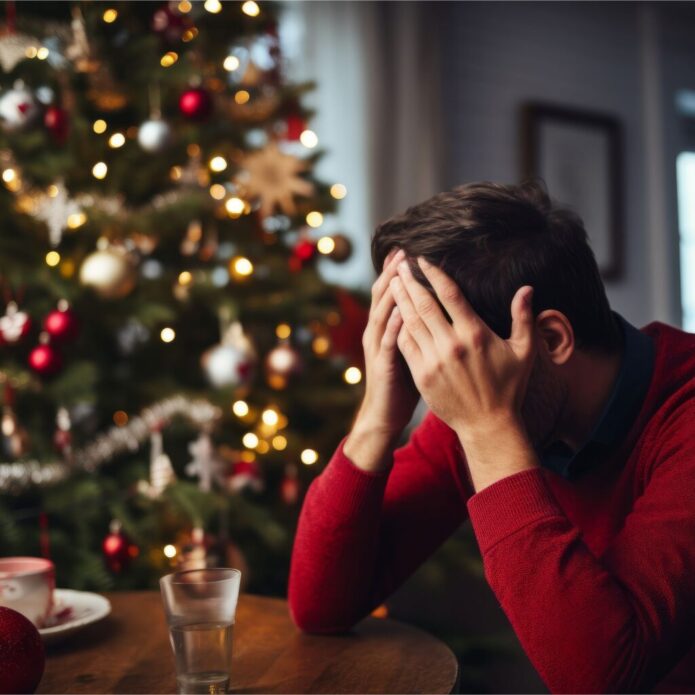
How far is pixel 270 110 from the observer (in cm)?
212

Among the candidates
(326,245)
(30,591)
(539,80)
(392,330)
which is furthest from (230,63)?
(539,80)

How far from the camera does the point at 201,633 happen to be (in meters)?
0.77

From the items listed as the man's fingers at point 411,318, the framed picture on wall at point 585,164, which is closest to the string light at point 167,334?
the man's fingers at point 411,318

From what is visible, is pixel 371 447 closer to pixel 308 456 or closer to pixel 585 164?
pixel 308 456

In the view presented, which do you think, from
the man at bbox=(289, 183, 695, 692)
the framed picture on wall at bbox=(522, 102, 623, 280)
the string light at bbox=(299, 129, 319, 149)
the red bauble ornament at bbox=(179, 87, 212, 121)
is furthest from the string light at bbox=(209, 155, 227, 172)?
the framed picture on wall at bbox=(522, 102, 623, 280)

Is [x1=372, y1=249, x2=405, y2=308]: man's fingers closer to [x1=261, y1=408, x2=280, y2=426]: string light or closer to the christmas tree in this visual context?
the christmas tree

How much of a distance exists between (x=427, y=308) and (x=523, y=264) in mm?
125

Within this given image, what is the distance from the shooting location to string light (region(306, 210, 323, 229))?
2184mm

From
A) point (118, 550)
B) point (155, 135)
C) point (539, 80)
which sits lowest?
point (118, 550)

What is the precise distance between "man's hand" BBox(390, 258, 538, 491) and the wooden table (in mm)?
199

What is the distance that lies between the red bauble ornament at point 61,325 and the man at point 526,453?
2.42ft

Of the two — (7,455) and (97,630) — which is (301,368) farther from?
(97,630)

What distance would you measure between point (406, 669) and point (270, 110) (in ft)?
5.19

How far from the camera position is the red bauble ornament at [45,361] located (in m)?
1.61
